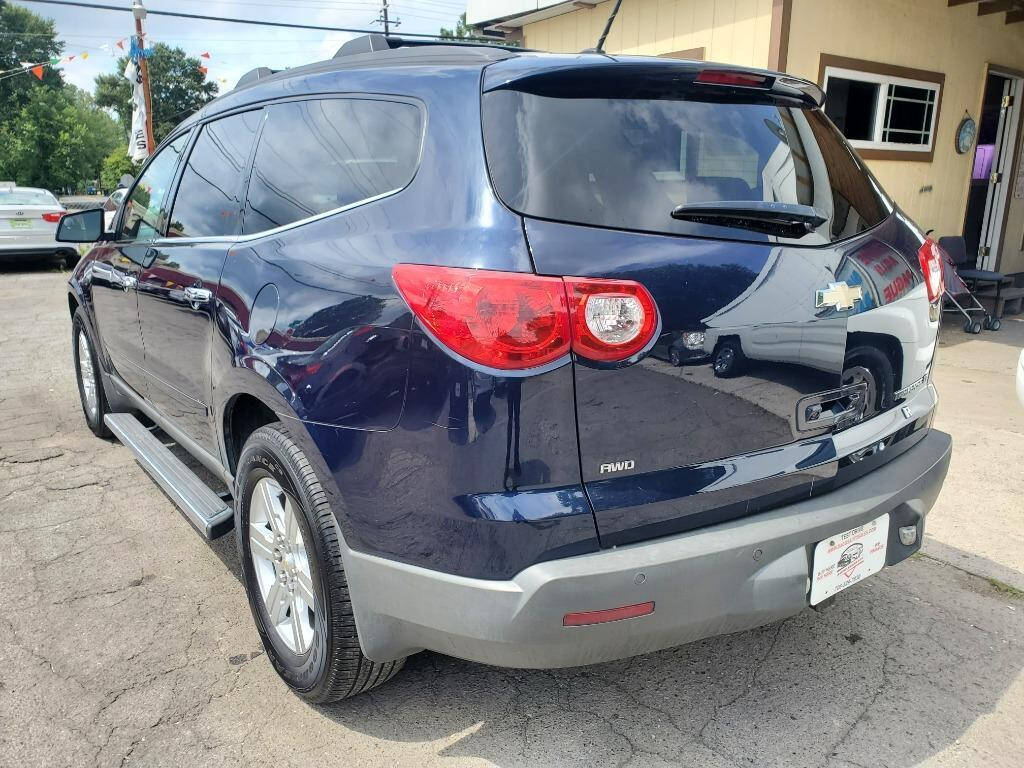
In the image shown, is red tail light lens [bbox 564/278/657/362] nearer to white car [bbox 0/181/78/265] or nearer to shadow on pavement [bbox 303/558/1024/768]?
shadow on pavement [bbox 303/558/1024/768]

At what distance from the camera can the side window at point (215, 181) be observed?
276 centimetres

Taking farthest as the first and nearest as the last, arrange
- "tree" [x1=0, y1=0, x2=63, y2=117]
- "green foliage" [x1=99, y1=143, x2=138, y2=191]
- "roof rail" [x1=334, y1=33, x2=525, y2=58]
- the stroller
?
"tree" [x1=0, y1=0, x2=63, y2=117], "green foliage" [x1=99, y1=143, x2=138, y2=191], the stroller, "roof rail" [x1=334, y1=33, x2=525, y2=58]

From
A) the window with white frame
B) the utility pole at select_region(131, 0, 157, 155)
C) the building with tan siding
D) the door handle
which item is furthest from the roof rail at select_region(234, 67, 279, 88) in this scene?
the utility pole at select_region(131, 0, 157, 155)

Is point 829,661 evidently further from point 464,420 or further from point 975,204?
point 975,204

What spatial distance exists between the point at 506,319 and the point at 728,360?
0.55 metres

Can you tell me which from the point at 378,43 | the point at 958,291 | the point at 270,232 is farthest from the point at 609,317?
the point at 958,291

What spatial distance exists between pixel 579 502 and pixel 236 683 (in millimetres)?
1451

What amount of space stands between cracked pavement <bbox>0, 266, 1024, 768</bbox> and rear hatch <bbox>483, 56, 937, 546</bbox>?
758mm

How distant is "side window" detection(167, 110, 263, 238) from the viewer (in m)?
2.76

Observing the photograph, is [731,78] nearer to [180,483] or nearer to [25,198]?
[180,483]

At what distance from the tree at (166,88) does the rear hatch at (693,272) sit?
89.3m

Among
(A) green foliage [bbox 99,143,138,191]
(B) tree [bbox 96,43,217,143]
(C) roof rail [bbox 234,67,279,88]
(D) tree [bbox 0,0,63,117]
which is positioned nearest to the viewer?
(C) roof rail [bbox 234,67,279,88]

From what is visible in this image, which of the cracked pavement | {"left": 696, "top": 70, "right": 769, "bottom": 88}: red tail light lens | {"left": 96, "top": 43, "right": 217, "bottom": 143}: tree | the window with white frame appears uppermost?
{"left": 96, "top": 43, "right": 217, "bottom": 143}: tree

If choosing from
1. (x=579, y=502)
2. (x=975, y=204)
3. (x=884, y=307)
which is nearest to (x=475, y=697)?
(x=579, y=502)
